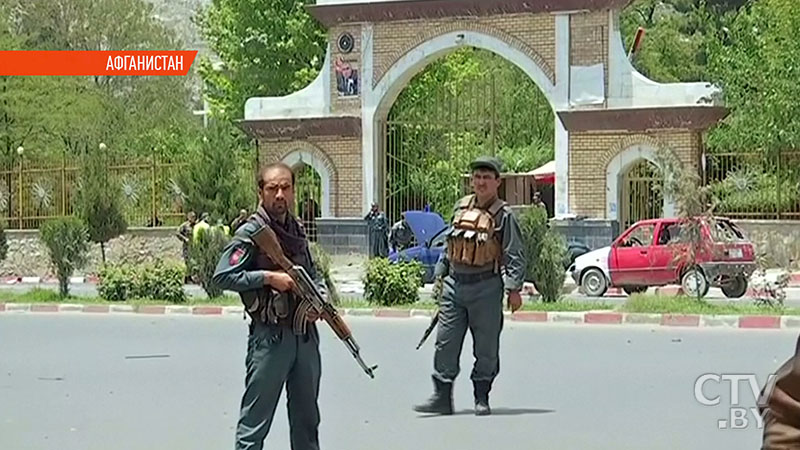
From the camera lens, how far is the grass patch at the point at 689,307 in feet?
54.6

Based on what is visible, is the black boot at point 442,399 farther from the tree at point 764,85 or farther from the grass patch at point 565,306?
the tree at point 764,85

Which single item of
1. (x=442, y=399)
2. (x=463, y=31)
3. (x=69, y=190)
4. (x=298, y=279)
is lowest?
(x=442, y=399)

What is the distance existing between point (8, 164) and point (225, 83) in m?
10.7

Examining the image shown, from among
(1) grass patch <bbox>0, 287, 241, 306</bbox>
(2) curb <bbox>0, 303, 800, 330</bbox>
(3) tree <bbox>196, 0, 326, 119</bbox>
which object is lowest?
(2) curb <bbox>0, 303, 800, 330</bbox>

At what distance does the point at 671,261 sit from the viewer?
67.7 feet

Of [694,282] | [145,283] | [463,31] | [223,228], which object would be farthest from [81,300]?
[463,31]

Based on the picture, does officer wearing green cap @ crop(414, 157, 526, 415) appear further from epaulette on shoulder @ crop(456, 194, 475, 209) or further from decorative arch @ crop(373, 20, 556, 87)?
decorative arch @ crop(373, 20, 556, 87)

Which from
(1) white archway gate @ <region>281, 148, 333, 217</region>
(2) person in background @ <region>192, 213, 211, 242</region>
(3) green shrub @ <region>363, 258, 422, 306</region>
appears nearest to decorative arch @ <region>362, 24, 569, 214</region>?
(1) white archway gate @ <region>281, 148, 333, 217</region>

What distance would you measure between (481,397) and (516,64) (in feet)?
64.7

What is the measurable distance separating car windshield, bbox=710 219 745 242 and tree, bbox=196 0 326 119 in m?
20.0

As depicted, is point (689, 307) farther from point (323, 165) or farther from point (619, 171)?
point (323, 165)

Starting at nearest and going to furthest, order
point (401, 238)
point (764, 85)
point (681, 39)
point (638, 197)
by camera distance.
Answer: point (764, 85) → point (638, 197) → point (401, 238) → point (681, 39)

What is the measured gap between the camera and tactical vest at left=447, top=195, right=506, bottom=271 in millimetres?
9039

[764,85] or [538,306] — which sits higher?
[764,85]
